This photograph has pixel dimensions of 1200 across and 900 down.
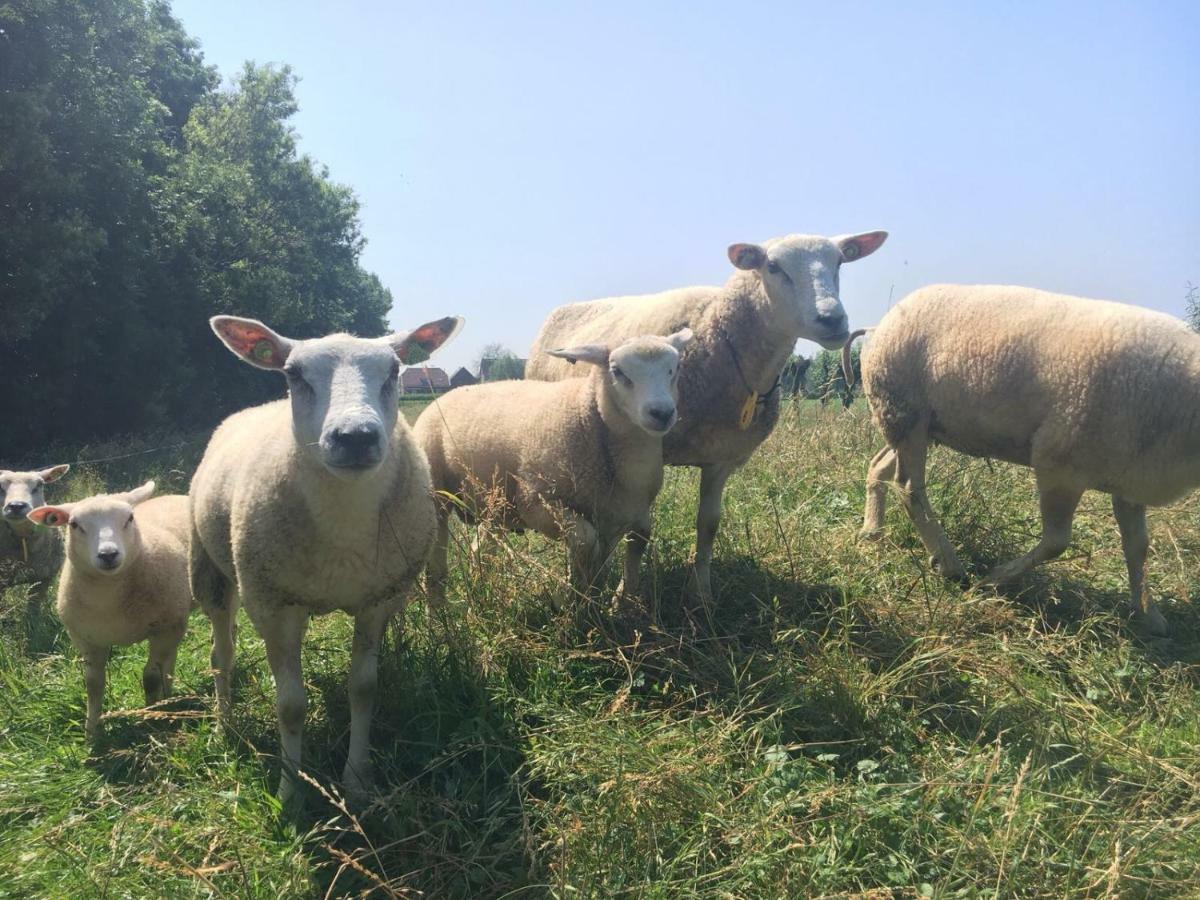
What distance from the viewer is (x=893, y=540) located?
18.8ft

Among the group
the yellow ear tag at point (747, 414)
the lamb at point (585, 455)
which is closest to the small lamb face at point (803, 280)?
the yellow ear tag at point (747, 414)

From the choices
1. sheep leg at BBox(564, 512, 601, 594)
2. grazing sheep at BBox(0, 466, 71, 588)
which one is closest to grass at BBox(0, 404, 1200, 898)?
sheep leg at BBox(564, 512, 601, 594)

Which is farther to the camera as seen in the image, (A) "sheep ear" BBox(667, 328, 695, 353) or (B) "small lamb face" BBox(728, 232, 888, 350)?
(A) "sheep ear" BBox(667, 328, 695, 353)

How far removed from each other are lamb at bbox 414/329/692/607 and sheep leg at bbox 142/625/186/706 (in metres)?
1.45

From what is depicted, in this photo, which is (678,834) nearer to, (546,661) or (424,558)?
(546,661)

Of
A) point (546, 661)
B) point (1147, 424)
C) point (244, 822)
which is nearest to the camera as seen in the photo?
point (244, 822)

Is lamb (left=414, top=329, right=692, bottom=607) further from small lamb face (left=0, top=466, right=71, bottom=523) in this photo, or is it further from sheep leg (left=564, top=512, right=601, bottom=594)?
small lamb face (left=0, top=466, right=71, bottom=523)

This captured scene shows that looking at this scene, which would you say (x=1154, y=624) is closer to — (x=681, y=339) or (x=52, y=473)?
(x=681, y=339)

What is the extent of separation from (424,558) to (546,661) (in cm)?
73

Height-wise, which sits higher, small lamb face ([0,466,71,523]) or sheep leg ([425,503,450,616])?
small lamb face ([0,466,71,523])

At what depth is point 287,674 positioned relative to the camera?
10.6 ft

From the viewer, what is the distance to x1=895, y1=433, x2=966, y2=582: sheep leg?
5.25 m

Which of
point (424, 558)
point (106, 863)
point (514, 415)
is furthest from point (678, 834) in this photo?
point (514, 415)

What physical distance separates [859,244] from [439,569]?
3.46 metres
